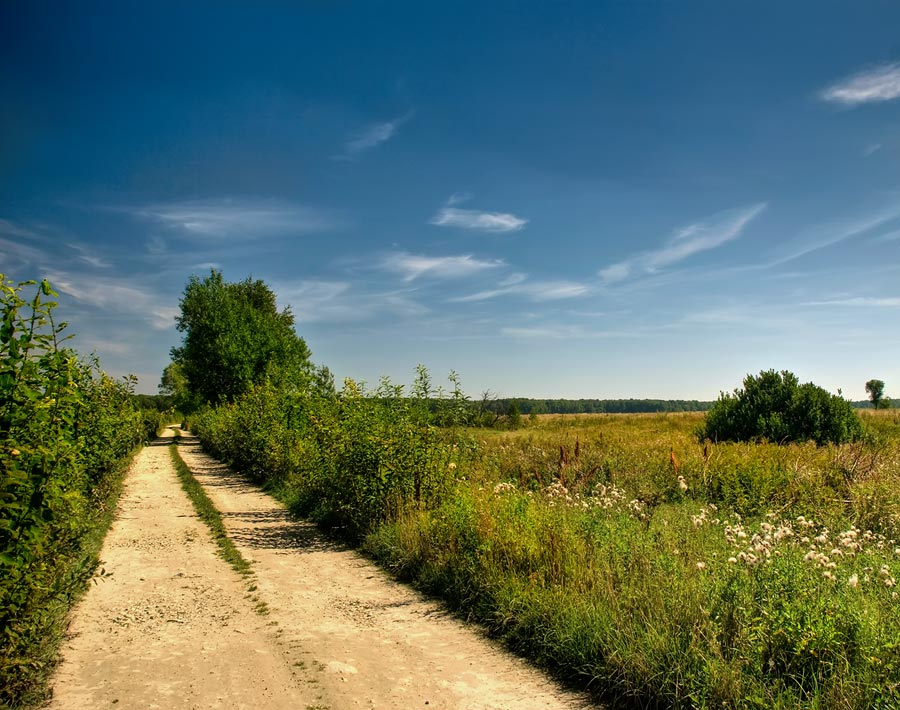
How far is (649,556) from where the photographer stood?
229 inches

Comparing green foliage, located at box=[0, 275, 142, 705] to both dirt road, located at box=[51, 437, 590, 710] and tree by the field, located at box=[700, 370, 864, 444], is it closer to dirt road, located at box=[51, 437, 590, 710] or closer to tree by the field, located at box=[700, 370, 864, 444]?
dirt road, located at box=[51, 437, 590, 710]

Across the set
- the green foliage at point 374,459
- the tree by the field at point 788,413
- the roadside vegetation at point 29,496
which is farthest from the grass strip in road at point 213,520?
the tree by the field at point 788,413

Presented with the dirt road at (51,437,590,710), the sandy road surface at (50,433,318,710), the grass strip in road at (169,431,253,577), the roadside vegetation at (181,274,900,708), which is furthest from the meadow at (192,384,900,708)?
the sandy road surface at (50,433,318,710)

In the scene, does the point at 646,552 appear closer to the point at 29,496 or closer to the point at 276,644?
the point at 276,644

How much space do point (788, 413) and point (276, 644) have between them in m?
20.7

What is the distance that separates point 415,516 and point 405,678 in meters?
3.95

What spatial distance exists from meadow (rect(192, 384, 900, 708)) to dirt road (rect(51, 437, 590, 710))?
1.49ft

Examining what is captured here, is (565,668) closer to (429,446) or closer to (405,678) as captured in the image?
(405,678)

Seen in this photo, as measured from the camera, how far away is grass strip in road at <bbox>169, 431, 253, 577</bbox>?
8250 mm

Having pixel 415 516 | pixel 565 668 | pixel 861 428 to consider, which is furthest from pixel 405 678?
pixel 861 428

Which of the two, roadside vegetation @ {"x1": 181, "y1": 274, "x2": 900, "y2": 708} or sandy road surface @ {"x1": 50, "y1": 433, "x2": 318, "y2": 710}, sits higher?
roadside vegetation @ {"x1": 181, "y1": 274, "x2": 900, "y2": 708}

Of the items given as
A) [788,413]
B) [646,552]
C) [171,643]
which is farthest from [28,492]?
[788,413]

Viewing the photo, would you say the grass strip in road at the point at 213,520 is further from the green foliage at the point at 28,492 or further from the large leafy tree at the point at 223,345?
the large leafy tree at the point at 223,345

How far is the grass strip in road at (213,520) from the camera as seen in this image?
825cm
